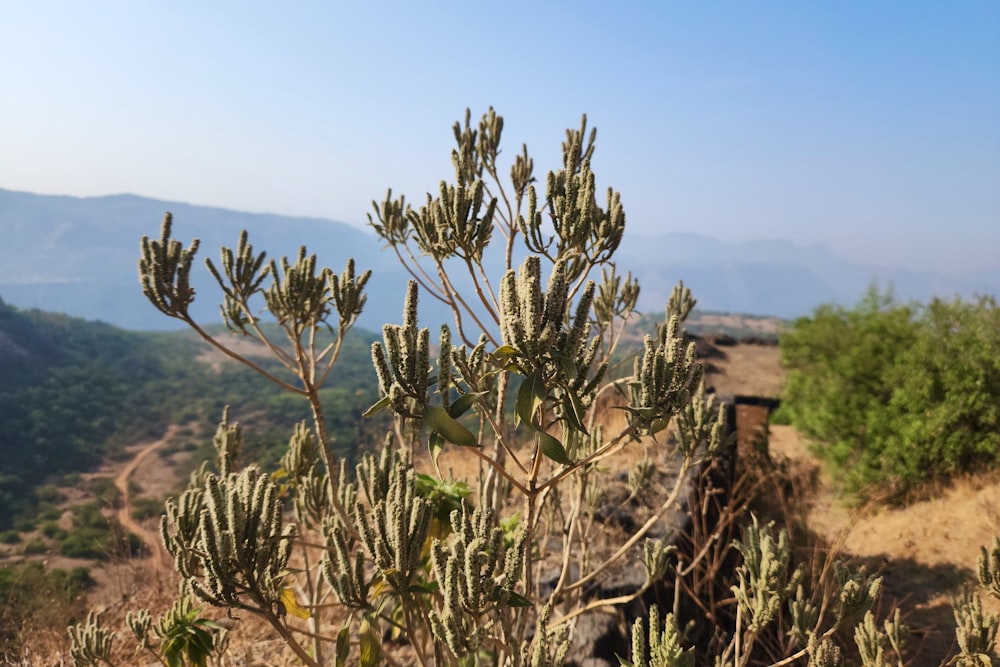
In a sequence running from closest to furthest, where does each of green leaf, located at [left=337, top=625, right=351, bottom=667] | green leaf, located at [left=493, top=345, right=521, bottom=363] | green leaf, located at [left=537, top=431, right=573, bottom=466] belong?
green leaf, located at [left=493, top=345, right=521, bottom=363] → green leaf, located at [left=537, top=431, right=573, bottom=466] → green leaf, located at [left=337, top=625, right=351, bottom=667]

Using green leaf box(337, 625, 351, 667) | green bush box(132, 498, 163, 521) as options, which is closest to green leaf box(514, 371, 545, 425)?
green leaf box(337, 625, 351, 667)

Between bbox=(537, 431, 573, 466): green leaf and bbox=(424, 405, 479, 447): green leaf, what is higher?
bbox=(424, 405, 479, 447): green leaf

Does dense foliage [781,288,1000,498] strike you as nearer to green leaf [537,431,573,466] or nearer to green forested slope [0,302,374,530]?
green leaf [537,431,573,466]

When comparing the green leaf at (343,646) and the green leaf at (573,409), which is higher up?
the green leaf at (573,409)

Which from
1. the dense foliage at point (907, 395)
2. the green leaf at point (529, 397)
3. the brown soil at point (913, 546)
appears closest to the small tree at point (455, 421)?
the green leaf at point (529, 397)

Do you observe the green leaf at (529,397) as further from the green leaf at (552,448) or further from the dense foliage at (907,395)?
the dense foliage at (907,395)

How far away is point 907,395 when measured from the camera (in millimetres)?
8711

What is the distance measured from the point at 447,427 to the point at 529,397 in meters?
0.27

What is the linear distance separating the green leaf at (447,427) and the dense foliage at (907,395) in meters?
9.56

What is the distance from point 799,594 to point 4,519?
33.6 meters

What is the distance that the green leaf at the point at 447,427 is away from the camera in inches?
59.8

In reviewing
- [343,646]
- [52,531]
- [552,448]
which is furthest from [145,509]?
[552,448]

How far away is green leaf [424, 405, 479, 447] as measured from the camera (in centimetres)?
152

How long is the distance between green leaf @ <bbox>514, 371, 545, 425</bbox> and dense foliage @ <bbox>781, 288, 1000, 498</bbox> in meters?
9.47
